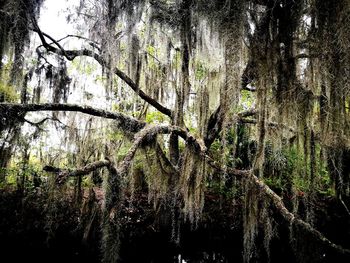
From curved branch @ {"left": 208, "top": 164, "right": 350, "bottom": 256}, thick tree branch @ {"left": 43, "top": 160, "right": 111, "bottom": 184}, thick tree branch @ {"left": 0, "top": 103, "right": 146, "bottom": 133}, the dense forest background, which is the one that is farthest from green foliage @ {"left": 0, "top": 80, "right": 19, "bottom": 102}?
curved branch @ {"left": 208, "top": 164, "right": 350, "bottom": 256}

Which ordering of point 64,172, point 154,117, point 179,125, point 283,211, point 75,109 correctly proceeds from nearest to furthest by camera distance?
1. point 64,172
2. point 283,211
3. point 75,109
4. point 179,125
5. point 154,117

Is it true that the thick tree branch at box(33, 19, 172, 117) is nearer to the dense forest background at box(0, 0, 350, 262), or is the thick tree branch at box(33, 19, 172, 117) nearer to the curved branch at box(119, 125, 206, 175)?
the dense forest background at box(0, 0, 350, 262)

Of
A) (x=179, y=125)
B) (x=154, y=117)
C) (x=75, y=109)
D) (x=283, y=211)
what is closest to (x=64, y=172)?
(x=75, y=109)

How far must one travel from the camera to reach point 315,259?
4.56 metres

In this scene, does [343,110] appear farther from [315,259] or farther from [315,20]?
[315,259]

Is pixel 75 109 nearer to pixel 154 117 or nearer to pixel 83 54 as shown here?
pixel 83 54

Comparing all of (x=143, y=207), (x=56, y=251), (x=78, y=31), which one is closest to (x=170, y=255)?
(x=143, y=207)

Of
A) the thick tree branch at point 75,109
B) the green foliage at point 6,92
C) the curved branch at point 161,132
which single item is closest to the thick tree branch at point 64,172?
the curved branch at point 161,132

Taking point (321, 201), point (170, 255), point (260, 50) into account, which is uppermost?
point (260, 50)

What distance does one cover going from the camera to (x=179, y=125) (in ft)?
19.7

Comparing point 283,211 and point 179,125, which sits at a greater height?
point 179,125

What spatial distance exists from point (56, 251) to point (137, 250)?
1.61m

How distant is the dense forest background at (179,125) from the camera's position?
2.98 meters

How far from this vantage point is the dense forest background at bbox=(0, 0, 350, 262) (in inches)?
117
